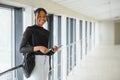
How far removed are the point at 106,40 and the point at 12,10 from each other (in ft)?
32.5

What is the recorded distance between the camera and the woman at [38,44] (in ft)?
5.44

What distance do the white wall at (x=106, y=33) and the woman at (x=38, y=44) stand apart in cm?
1007

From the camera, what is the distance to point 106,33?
1168cm

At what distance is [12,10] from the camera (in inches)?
91.5

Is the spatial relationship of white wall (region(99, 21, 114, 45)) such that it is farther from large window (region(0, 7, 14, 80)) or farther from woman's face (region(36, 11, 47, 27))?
woman's face (region(36, 11, 47, 27))

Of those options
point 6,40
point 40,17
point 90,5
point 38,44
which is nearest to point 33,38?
point 38,44

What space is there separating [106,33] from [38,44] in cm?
1027

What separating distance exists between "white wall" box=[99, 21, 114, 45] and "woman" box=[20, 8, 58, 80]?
10.1 meters

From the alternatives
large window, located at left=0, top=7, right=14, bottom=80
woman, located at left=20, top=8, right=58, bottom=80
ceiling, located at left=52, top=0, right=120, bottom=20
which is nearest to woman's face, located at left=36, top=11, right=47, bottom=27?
woman, located at left=20, top=8, right=58, bottom=80

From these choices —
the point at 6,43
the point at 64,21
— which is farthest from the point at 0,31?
the point at 64,21

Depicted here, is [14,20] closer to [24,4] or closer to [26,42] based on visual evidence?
[24,4]

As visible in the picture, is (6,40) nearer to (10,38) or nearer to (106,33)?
(10,38)

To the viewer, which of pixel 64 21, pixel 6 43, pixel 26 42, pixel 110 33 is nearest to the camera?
pixel 26 42

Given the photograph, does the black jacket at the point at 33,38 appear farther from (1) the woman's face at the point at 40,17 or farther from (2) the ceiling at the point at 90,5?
(2) the ceiling at the point at 90,5
